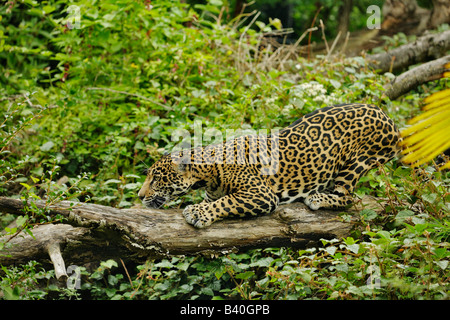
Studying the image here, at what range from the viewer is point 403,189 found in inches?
212

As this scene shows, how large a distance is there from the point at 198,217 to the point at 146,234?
55cm

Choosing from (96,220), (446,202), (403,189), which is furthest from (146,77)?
(446,202)

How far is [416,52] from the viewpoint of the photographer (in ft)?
32.3

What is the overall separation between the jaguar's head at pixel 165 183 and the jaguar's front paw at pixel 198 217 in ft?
1.50

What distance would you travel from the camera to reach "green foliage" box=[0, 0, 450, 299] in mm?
4809

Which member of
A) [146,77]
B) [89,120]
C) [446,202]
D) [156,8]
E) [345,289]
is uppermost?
[156,8]

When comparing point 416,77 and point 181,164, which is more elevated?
point 416,77

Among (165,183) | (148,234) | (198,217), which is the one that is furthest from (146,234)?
(165,183)

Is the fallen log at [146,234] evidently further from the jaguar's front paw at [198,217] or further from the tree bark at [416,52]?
the tree bark at [416,52]

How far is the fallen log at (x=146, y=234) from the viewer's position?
15.3ft

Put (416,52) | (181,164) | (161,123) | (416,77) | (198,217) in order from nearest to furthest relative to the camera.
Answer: (198,217)
(181,164)
(161,123)
(416,77)
(416,52)

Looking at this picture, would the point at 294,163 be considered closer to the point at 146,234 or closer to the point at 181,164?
the point at 181,164
